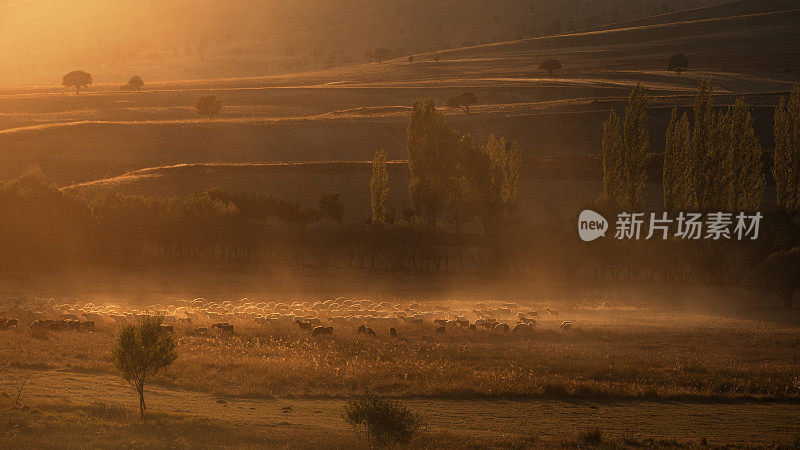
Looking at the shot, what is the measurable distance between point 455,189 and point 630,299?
2387 cm

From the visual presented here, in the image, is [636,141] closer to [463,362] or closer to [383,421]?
[463,362]

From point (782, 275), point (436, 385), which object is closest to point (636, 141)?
point (782, 275)

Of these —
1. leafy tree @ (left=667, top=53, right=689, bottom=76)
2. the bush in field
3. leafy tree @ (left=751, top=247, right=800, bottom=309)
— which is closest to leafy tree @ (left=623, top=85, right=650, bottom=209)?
leafy tree @ (left=751, top=247, right=800, bottom=309)

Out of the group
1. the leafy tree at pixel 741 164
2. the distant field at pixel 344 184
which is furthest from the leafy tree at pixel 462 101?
the leafy tree at pixel 741 164

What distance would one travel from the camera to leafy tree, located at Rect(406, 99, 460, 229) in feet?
273

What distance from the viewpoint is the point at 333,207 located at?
286ft

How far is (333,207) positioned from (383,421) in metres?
64.2

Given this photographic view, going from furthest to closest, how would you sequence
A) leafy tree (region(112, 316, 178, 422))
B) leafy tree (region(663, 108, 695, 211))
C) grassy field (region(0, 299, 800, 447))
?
1. leafy tree (region(663, 108, 695, 211))
2. leafy tree (region(112, 316, 178, 422))
3. grassy field (region(0, 299, 800, 447))

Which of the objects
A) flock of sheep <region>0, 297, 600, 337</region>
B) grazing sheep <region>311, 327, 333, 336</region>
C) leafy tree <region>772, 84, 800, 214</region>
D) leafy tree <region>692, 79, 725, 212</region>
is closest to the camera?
grazing sheep <region>311, 327, 333, 336</region>

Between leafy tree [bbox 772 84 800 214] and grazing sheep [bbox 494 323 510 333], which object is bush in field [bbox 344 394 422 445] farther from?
leafy tree [bbox 772 84 800 214]

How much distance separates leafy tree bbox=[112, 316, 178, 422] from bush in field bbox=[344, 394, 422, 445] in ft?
21.7

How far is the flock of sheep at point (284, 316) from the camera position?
44188 mm

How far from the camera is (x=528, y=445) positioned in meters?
24.4

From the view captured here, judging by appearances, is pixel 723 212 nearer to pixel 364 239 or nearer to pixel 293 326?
pixel 364 239
